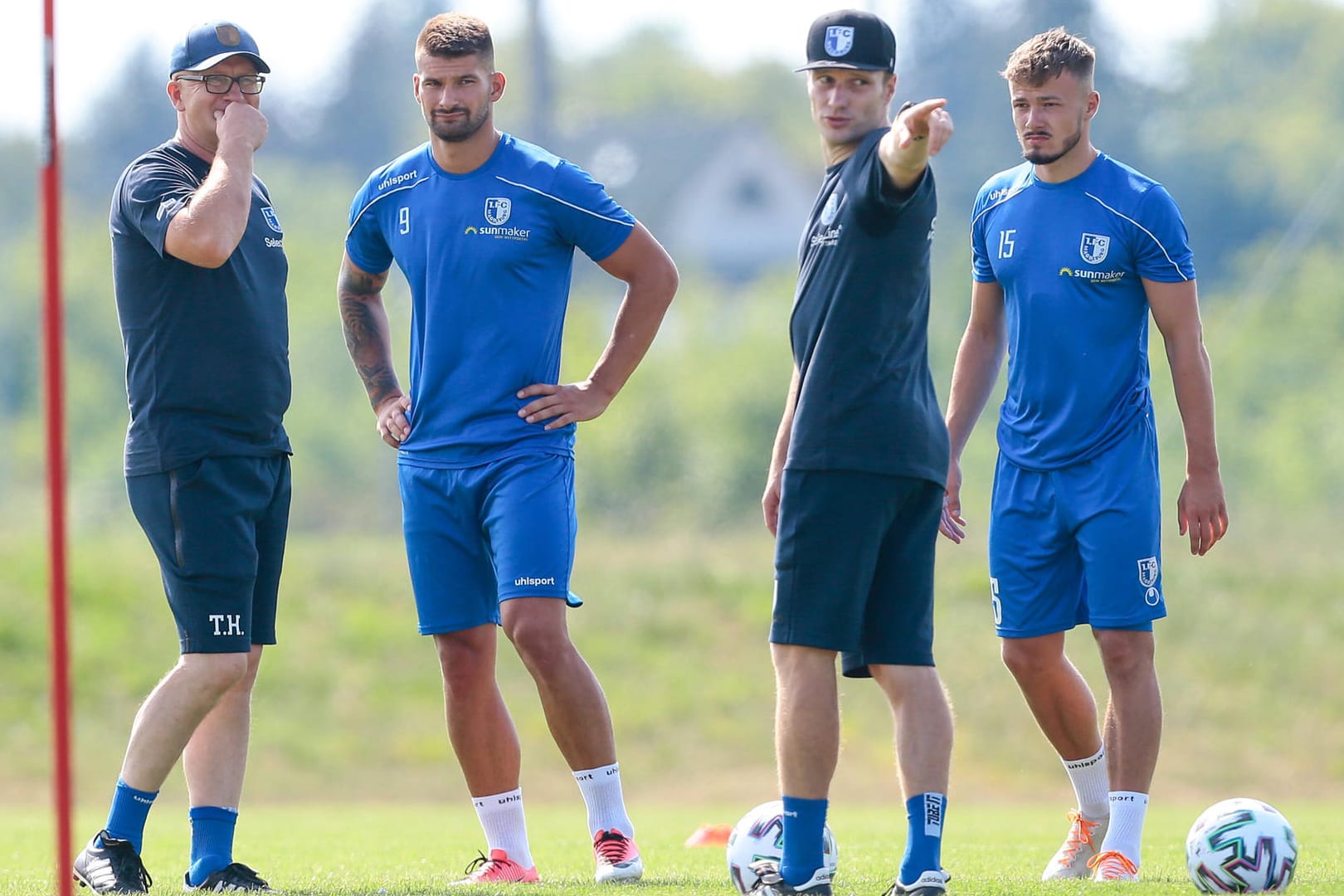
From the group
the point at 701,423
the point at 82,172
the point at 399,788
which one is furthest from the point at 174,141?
the point at 82,172

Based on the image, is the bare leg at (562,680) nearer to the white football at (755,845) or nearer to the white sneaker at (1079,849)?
the white football at (755,845)

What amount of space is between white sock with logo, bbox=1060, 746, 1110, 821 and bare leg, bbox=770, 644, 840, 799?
1.94 m

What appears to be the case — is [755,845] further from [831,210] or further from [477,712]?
[831,210]

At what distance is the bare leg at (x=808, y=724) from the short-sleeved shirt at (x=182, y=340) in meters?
2.28

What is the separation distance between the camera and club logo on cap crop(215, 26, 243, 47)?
673cm

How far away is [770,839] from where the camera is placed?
6.24 m

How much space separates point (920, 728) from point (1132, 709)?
148 cm

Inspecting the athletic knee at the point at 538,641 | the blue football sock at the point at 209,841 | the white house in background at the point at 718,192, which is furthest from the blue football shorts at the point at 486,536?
the white house in background at the point at 718,192

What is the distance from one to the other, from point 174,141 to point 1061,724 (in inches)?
167

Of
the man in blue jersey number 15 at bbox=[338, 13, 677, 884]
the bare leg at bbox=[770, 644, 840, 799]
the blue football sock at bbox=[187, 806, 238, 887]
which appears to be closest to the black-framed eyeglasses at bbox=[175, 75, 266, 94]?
the man in blue jersey number 15 at bbox=[338, 13, 677, 884]

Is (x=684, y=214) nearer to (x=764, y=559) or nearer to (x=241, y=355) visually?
(x=764, y=559)

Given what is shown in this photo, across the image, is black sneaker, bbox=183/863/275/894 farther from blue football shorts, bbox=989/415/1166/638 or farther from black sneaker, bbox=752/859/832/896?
blue football shorts, bbox=989/415/1166/638

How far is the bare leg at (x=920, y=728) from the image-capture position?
577cm

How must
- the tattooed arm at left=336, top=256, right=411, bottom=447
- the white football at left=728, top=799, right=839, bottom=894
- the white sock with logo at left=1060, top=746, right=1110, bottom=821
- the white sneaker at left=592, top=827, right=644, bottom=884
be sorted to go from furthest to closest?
the tattooed arm at left=336, top=256, right=411, bottom=447 → the white sock with logo at left=1060, top=746, right=1110, bottom=821 → the white sneaker at left=592, top=827, right=644, bottom=884 → the white football at left=728, top=799, right=839, bottom=894
